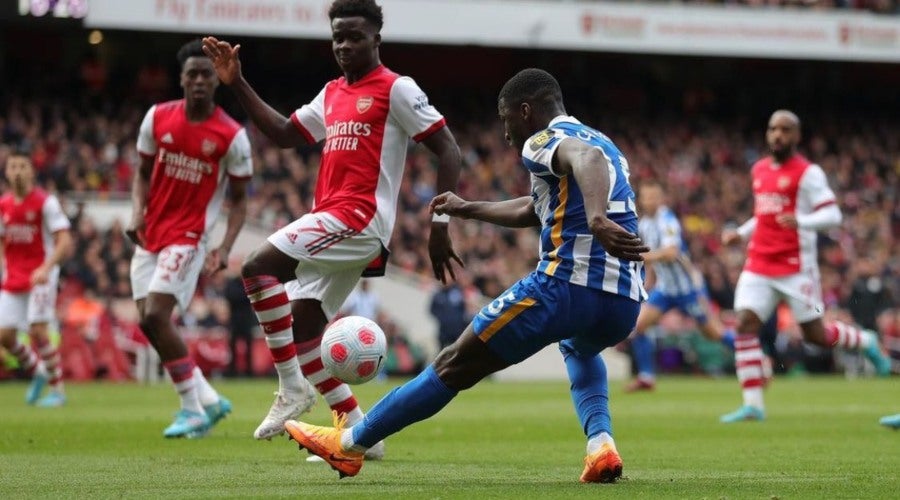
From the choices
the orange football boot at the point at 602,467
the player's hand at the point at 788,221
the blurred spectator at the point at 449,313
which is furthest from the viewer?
the blurred spectator at the point at 449,313

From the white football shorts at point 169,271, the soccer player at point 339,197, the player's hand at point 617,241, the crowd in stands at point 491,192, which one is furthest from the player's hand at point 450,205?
the crowd in stands at point 491,192

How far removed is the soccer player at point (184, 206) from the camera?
10.5 m

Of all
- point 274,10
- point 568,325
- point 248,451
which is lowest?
point 248,451

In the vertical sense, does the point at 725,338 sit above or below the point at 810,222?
below

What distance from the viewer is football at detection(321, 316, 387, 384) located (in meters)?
7.78

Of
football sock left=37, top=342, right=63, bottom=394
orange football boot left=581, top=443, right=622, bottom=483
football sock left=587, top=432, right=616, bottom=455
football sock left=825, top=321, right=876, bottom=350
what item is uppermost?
football sock left=587, top=432, right=616, bottom=455

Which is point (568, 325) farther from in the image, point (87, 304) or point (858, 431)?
point (87, 304)

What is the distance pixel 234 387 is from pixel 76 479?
42.5ft

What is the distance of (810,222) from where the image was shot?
42.2 ft

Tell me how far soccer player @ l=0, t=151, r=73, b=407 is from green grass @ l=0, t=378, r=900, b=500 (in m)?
0.76

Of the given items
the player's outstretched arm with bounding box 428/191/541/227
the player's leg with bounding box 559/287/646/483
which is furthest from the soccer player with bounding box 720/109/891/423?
the player's outstretched arm with bounding box 428/191/541/227

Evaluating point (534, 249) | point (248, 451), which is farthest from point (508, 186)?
point (248, 451)

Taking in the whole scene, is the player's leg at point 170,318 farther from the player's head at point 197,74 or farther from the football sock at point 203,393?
the player's head at point 197,74

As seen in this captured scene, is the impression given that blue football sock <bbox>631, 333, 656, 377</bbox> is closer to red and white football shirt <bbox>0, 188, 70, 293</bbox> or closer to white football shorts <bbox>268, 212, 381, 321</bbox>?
red and white football shirt <bbox>0, 188, 70, 293</bbox>
